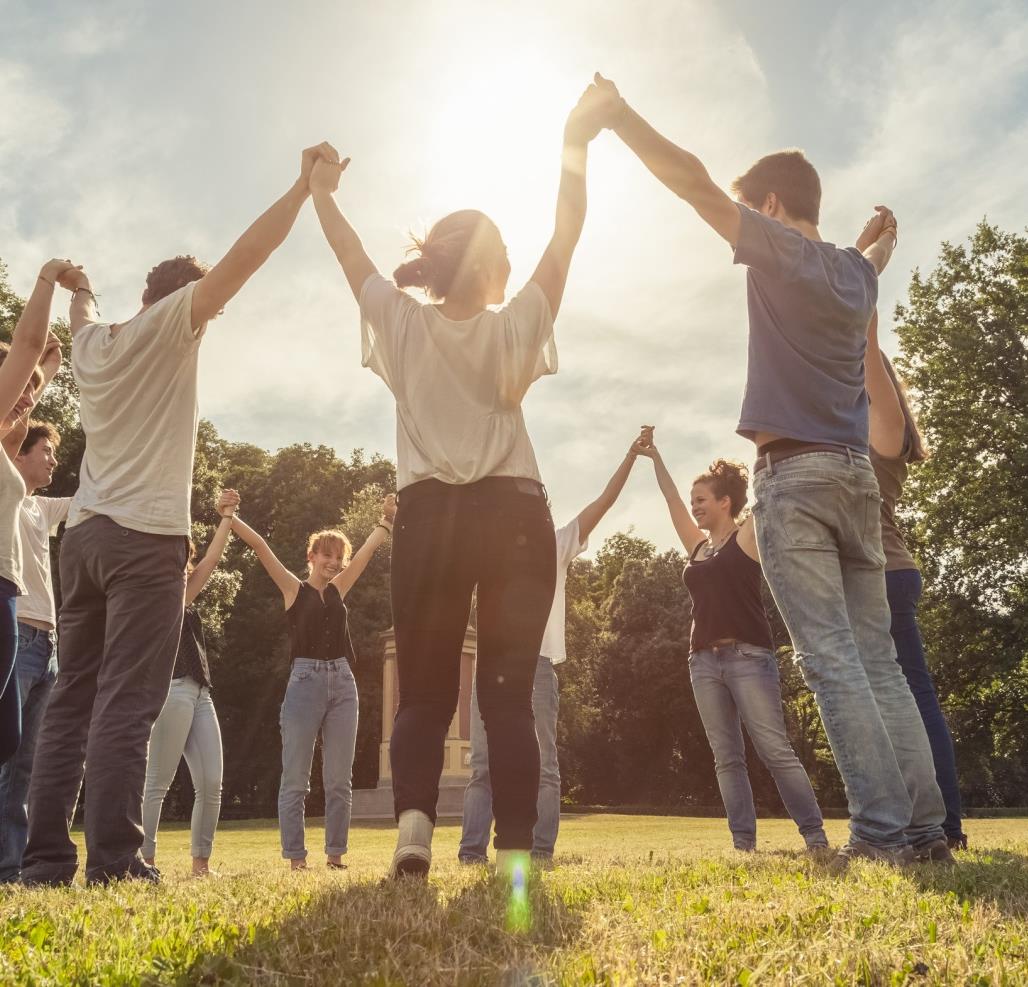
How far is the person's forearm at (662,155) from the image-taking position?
4.05m

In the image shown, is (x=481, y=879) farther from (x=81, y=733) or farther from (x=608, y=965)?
(x=81, y=733)

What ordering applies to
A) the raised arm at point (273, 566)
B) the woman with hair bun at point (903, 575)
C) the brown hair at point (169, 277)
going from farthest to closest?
the raised arm at point (273, 566) → the woman with hair bun at point (903, 575) → the brown hair at point (169, 277)

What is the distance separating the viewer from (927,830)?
4.25 m

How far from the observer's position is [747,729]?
6871 mm

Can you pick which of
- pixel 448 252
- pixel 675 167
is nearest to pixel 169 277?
pixel 448 252

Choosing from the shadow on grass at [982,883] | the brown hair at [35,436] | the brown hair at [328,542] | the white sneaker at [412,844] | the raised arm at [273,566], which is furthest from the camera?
the brown hair at [328,542]

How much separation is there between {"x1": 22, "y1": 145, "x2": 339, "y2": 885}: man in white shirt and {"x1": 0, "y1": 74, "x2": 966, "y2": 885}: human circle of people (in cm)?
1

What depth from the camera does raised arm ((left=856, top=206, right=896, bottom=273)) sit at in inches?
200

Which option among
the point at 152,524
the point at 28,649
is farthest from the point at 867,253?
→ the point at 28,649

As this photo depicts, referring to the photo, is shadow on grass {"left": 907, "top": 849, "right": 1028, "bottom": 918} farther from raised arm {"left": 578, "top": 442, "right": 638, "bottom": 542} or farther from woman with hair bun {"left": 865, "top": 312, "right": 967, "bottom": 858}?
raised arm {"left": 578, "top": 442, "right": 638, "bottom": 542}

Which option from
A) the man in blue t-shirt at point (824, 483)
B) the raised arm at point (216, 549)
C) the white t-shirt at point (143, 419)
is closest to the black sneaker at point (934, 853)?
the man in blue t-shirt at point (824, 483)

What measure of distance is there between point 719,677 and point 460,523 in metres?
4.27

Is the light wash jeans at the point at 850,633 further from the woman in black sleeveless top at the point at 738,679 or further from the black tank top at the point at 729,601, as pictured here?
the black tank top at the point at 729,601

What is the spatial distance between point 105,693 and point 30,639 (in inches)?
71.2
